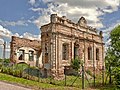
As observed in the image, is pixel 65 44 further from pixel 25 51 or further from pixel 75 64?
pixel 25 51

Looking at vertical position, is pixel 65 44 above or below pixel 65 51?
above

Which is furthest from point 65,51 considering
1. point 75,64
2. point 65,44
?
point 75,64

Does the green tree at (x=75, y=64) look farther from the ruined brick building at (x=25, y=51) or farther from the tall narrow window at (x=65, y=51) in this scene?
the ruined brick building at (x=25, y=51)

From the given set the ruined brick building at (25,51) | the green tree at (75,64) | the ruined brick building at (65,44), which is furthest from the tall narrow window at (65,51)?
the ruined brick building at (25,51)

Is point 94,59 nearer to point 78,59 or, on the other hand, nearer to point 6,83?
point 78,59

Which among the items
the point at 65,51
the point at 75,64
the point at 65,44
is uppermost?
the point at 65,44

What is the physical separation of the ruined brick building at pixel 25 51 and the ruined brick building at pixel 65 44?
225 inches

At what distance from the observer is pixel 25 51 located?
3675cm

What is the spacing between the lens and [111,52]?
960 inches

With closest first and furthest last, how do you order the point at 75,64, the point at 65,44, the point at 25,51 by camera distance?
1. the point at 65,44
2. the point at 75,64
3. the point at 25,51

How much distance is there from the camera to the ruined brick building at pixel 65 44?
89.0 feet

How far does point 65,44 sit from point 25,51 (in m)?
9.71

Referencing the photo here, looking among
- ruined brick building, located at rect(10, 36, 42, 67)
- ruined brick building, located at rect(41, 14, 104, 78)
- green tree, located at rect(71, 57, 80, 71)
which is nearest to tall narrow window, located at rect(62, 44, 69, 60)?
ruined brick building, located at rect(41, 14, 104, 78)

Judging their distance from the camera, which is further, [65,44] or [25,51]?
[25,51]
